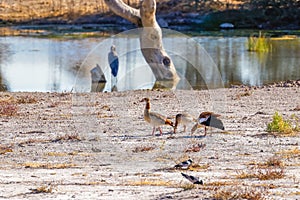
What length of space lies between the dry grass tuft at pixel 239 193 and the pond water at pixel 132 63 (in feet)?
42.0

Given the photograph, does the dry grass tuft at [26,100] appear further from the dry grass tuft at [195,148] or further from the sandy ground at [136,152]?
the dry grass tuft at [195,148]

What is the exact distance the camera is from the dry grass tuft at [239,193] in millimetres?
8180

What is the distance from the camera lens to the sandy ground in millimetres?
8719

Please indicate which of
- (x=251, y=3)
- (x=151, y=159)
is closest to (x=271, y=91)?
(x=151, y=159)

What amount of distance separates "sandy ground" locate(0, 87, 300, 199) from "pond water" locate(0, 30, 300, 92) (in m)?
5.26

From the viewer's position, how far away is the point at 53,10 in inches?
1906

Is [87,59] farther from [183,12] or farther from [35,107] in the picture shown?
[183,12]

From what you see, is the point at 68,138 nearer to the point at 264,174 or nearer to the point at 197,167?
the point at 197,167

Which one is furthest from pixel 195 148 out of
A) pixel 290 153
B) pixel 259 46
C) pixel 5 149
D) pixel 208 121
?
pixel 259 46

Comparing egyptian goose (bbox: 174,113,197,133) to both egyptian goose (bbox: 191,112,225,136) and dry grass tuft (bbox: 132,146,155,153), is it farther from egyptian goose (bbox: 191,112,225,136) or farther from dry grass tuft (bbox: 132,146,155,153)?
dry grass tuft (bbox: 132,146,155,153)

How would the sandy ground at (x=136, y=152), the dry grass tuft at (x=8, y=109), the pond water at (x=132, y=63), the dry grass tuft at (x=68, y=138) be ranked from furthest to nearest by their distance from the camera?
the pond water at (x=132, y=63) → the dry grass tuft at (x=8, y=109) → the dry grass tuft at (x=68, y=138) → the sandy ground at (x=136, y=152)

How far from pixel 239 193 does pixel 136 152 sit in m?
2.98

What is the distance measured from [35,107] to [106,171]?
21.9 feet

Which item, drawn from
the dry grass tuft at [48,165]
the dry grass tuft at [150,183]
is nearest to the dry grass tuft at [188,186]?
the dry grass tuft at [150,183]
